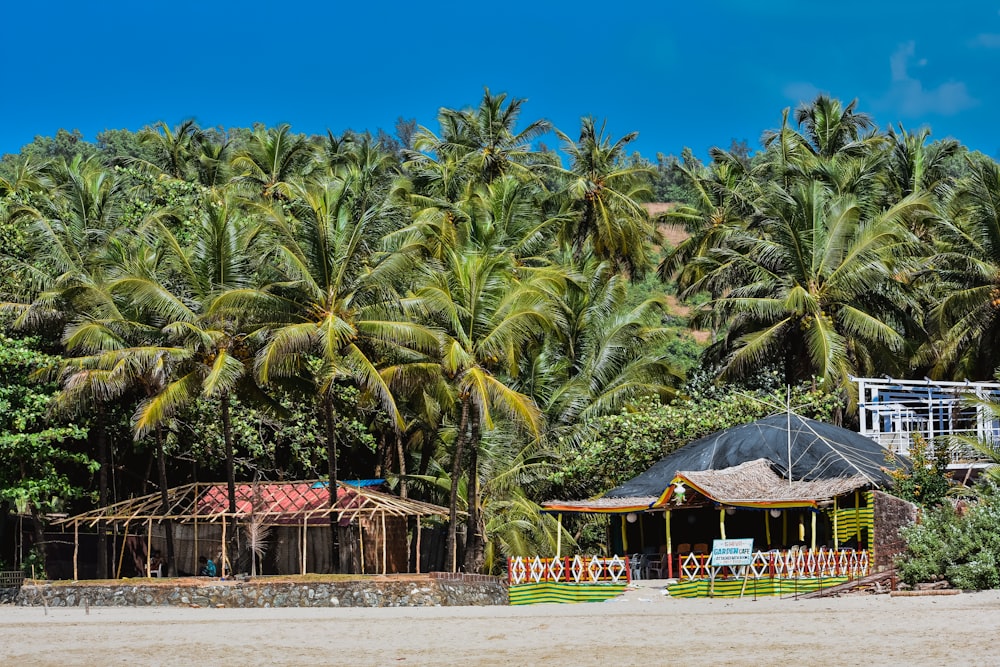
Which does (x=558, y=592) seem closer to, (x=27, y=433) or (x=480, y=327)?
(x=480, y=327)

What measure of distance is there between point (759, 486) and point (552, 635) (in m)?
12.9

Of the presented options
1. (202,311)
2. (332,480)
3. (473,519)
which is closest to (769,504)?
(473,519)

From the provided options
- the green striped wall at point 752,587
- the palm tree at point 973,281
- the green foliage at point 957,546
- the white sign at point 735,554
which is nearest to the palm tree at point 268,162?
the palm tree at point 973,281

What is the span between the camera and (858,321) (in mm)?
35719

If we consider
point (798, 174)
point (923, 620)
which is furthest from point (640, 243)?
point (923, 620)

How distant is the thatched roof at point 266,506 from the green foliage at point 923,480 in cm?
1143

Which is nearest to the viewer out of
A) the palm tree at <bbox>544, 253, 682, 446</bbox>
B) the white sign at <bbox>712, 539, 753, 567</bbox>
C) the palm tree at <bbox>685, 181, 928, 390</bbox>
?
the white sign at <bbox>712, 539, 753, 567</bbox>

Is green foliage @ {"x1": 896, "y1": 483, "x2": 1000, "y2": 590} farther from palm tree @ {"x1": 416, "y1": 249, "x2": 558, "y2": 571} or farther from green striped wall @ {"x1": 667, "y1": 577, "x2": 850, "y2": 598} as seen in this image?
palm tree @ {"x1": 416, "y1": 249, "x2": 558, "y2": 571}

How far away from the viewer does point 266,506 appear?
3222 cm

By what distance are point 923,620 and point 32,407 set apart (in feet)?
70.1

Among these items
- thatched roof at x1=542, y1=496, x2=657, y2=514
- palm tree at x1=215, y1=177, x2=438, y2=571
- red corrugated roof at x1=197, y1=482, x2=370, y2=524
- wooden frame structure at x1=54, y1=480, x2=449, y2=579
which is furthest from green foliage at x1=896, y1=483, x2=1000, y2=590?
red corrugated roof at x1=197, y1=482, x2=370, y2=524

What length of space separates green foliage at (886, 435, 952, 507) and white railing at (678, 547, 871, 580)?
1961 mm

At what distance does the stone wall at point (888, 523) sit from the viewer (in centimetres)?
2659

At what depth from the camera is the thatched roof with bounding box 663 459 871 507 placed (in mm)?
28344
